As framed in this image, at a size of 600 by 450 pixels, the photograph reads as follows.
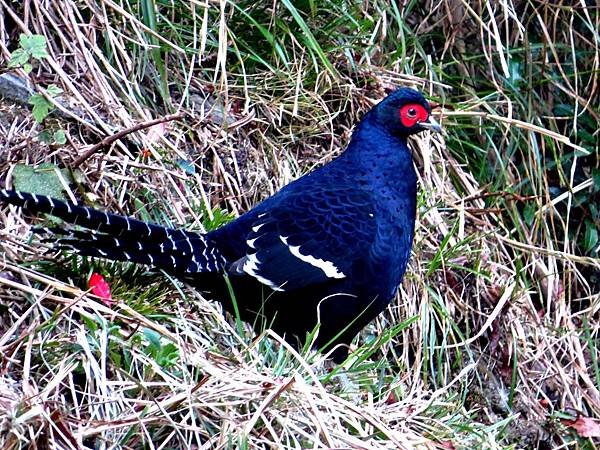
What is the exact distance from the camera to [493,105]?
517 centimetres

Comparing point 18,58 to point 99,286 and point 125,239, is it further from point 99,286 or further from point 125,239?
point 99,286

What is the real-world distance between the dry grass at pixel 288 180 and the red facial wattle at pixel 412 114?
1.44 ft

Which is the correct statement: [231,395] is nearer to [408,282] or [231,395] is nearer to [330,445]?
[330,445]

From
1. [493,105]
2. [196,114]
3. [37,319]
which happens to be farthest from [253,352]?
[493,105]

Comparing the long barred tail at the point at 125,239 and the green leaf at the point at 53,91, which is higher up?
the green leaf at the point at 53,91

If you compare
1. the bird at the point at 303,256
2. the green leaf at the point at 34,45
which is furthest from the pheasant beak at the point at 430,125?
the green leaf at the point at 34,45

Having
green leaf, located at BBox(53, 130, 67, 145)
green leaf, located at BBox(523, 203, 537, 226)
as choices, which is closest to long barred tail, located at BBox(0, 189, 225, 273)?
green leaf, located at BBox(53, 130, 67, 145)

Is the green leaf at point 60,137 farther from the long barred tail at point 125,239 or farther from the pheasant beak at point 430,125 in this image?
the pheasant beak at point 430,125

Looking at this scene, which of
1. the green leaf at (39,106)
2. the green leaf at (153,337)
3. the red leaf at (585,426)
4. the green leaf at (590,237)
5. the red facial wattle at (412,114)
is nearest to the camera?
the green leaf at (153,337)

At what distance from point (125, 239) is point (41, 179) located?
1.81 ft

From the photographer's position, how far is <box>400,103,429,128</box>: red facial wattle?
13.6 feet

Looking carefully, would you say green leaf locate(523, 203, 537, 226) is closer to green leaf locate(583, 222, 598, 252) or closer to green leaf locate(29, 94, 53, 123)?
green leaf locate(583, 222, 598, 252)

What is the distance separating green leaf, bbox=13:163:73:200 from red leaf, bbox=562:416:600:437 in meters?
2.21

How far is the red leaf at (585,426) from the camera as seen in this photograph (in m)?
4.39
